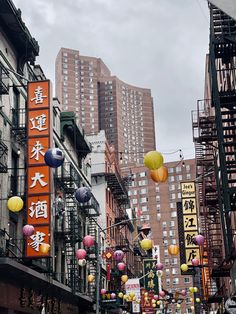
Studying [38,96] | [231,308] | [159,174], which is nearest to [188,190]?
[38,96]

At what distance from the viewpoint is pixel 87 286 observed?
139 feet

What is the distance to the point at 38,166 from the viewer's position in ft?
82.5

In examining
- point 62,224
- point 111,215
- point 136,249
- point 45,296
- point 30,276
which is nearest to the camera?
point 30,276

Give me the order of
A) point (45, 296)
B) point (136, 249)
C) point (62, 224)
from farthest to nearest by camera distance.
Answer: point (136, 249)
point (62, 224)
point (45, 296)

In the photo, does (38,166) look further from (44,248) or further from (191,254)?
(191,254)

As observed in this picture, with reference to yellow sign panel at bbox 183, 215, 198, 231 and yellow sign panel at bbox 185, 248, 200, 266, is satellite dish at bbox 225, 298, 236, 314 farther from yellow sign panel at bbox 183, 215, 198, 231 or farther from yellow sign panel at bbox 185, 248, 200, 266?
yellow sign panel at bbox 183, 215, 198, 231

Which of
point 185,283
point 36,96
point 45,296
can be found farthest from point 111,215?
point 185,283

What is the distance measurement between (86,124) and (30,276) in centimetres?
17026

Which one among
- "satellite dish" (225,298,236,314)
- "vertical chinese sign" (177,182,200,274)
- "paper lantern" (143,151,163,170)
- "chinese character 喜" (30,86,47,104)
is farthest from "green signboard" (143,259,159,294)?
"paper lantern" (143,151,163,170)

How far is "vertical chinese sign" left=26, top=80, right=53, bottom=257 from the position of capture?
79.3 feet

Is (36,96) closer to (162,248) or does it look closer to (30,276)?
(30,276)

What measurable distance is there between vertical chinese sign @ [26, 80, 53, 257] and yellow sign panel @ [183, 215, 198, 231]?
786 inches

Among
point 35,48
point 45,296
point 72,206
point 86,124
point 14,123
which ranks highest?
point 86,124

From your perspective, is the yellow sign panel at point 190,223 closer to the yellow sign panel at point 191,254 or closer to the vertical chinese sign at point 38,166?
the yellow sign panel at point 191,254
